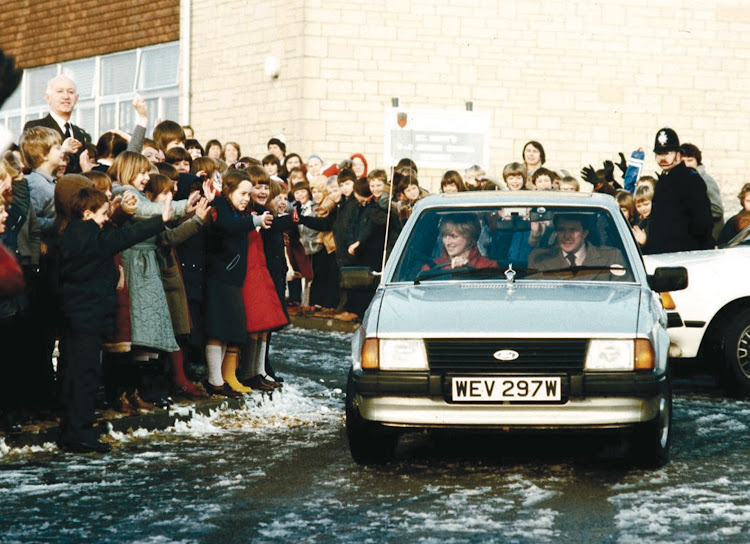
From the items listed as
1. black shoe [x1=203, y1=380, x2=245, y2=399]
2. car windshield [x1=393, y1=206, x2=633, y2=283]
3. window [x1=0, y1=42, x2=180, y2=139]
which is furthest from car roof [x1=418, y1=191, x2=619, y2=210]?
window [x1=0, y1=42, x2=180, y2=139]

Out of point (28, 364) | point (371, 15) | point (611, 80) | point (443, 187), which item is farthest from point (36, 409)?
point (611, 80)

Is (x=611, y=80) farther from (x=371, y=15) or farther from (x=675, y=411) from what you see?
(x=675, y=411)

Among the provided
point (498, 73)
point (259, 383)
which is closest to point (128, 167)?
point (259, 383)

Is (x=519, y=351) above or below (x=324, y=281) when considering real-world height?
below

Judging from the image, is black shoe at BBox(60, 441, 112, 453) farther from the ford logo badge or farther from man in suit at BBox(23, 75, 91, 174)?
man in suit at BBox(23, 75, 91, 174)

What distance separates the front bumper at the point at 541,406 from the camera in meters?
7.44

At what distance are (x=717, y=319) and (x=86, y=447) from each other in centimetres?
557

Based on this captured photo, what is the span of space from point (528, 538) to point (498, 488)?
126cm

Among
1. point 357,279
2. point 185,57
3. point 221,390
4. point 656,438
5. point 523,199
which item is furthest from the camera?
point 185,57

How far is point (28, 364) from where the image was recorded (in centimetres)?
934

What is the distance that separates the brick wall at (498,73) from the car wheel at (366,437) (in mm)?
15742

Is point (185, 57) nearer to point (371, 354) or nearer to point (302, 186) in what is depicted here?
point (302, 186)

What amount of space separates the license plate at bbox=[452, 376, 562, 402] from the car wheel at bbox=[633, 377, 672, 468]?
0.54 meters

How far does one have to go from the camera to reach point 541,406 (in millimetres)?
7449
